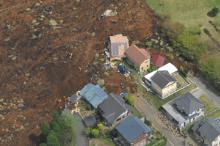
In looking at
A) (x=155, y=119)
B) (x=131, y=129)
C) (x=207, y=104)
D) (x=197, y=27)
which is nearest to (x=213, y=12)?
(x=197, y=27)

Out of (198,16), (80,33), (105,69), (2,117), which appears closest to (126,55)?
(105,69)

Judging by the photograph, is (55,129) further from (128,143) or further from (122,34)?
(122,34)

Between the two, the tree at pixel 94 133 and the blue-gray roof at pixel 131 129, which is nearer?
the blue-gray roof at pixel 131 129

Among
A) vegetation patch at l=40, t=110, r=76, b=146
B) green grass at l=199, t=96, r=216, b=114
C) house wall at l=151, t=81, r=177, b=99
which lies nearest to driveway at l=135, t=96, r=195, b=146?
house wall at l=151, t=81, r=177, b=99

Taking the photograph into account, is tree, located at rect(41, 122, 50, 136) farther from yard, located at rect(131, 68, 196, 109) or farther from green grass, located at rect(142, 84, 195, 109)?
green grass, located at rect(142, 84, 195, 109)

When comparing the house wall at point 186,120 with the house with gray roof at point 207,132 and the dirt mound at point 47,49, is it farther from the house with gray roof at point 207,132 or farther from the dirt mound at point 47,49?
the dirt mound at point 47,49

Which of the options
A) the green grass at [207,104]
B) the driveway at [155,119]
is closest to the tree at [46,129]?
the driveway at [155,119]
